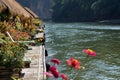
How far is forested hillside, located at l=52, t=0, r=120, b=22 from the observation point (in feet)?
348

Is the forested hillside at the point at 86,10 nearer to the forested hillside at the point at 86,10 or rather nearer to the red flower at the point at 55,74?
the forested hillside at the point at 86,10

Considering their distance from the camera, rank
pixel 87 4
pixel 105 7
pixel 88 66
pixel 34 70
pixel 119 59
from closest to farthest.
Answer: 1. pixel 34 70
2. pixel 88 66
3. pixel 119 59
4. pixel 105 7
5. pixel 87 4

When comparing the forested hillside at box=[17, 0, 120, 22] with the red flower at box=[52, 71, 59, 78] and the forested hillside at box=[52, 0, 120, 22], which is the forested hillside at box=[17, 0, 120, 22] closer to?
the forested hillside at box=[52, 0, 120, 22]

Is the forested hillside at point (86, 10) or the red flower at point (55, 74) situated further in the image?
the forested hillside at point (86, 10)

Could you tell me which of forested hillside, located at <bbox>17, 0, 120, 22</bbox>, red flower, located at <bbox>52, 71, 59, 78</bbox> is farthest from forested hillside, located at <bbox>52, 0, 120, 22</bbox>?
red flower, located at <bbox>52, 71, 59, 78</bbox>

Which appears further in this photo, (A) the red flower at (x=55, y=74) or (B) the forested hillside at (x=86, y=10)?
(B) the forested hillside at (x=86, y=10)

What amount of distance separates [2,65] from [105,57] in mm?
17429

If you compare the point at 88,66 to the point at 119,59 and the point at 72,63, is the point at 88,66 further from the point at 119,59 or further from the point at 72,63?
the point at 72,63

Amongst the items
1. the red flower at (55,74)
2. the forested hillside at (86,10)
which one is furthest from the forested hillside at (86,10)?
the red flower at (55,74)

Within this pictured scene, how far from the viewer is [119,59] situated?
2470 centimetres

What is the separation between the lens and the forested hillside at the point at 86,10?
348 feet

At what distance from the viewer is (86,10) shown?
130 metres

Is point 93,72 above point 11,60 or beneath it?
beneath

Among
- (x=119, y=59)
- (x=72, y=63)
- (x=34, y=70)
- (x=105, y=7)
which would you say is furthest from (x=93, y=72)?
(x=105, y=7)
